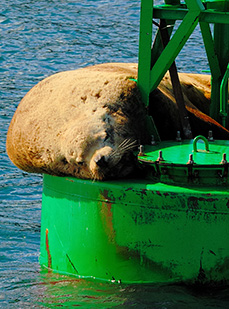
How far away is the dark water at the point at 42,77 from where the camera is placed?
5.79 meters

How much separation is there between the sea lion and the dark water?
2.87ft

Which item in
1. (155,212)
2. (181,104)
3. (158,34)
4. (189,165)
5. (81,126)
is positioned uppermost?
(158,34)

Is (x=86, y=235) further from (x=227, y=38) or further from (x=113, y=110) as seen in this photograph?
(x=227, y=38)

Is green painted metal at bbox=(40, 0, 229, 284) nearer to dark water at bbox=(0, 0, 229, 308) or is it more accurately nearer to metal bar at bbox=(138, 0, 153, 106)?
metal bar at bbox=(138, 0, 153, 106)

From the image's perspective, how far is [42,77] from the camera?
1309cm

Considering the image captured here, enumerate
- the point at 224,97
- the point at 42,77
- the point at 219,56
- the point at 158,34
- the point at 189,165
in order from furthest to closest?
1. the point at 42,77
2. the point at 219,56
3. the point at 224,97
4. the point at 158,34
5. the point at 189,165

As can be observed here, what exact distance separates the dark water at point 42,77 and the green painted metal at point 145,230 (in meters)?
0.13

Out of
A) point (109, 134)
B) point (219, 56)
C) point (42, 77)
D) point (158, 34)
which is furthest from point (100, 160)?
point (42, 77)

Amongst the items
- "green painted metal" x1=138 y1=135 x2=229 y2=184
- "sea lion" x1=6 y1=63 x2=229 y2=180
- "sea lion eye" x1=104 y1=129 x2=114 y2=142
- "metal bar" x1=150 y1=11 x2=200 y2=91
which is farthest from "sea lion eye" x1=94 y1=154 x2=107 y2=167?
"metal bar" x1=150 y1=11 x2=200 y2=91

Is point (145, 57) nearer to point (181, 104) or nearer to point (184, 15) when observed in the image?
point (184, 15)

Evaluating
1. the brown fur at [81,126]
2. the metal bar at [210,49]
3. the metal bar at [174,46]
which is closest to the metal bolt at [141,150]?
the brown fur at [81,126]

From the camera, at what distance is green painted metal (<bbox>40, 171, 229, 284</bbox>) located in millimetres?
5574

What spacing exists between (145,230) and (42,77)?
7.74 metres

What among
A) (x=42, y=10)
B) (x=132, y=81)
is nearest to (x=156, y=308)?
(x=132, y=81)
